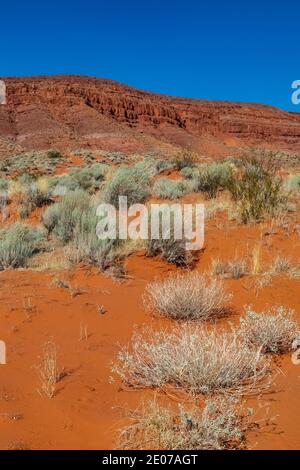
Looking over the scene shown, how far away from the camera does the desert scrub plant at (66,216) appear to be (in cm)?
759

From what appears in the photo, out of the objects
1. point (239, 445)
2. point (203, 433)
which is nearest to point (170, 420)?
point (203, 433)

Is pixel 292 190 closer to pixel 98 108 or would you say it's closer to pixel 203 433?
pixel 203 433

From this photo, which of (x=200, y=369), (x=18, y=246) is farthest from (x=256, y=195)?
(x=200, y=369)

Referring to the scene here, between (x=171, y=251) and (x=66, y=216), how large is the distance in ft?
7.61

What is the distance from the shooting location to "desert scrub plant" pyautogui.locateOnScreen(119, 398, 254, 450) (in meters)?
2.33

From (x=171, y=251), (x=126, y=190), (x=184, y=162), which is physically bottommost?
(x=171, y=251)

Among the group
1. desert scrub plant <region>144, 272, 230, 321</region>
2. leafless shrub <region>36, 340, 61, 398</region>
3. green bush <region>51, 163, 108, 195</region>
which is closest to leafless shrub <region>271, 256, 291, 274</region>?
desert scrub plant <region>144, 272, 230, 321</region>

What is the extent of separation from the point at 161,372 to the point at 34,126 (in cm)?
5013

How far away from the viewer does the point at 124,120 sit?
6047 cm

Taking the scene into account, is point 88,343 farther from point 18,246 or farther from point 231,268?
point 18,246

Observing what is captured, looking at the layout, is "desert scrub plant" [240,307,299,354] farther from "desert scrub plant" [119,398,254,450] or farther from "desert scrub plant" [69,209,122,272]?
"desert scrub plant" [69,209,122,272]

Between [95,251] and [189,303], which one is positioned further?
[95,251]

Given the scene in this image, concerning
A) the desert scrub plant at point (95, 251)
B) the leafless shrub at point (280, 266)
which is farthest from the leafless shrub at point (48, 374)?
the leafless shrub at point (280, 266)

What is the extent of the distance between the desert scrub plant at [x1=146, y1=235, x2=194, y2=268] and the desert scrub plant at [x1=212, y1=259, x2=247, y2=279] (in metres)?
0.65
